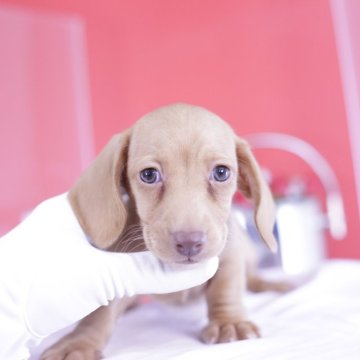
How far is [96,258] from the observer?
48.8 inches

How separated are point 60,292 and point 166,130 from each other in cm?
60

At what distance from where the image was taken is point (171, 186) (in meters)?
1.40

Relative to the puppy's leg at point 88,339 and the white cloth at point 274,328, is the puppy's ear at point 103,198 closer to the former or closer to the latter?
the puppy's leg at point 88,339

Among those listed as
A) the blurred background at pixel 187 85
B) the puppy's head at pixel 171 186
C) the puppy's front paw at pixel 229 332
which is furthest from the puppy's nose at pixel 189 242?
the blurred background at pixel 187 85

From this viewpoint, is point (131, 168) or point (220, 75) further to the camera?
point (220, 75)

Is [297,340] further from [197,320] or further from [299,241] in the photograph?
[299,241]

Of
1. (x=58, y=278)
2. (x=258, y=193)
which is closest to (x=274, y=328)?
(x=258, y=193)

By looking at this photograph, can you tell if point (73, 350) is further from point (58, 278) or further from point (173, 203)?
point (173, 203)

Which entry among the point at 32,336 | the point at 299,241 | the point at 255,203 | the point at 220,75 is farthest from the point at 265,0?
the point at 32,336

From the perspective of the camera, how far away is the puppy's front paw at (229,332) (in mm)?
1447

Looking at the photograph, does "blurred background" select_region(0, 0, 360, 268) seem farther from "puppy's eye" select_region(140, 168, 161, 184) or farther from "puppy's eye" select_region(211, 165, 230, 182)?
"puppy's eye" select_region(140, 168, 161, 184)

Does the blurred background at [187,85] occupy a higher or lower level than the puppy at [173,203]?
higher

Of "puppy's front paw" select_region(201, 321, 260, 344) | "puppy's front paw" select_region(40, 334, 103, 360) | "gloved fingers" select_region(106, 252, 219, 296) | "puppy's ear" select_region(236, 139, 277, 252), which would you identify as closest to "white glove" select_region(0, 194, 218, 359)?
"gloved fingers" select_region(106, 252, 219, 296)

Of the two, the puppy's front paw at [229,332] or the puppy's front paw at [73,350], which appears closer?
the puppy's front paw at [73,350]
